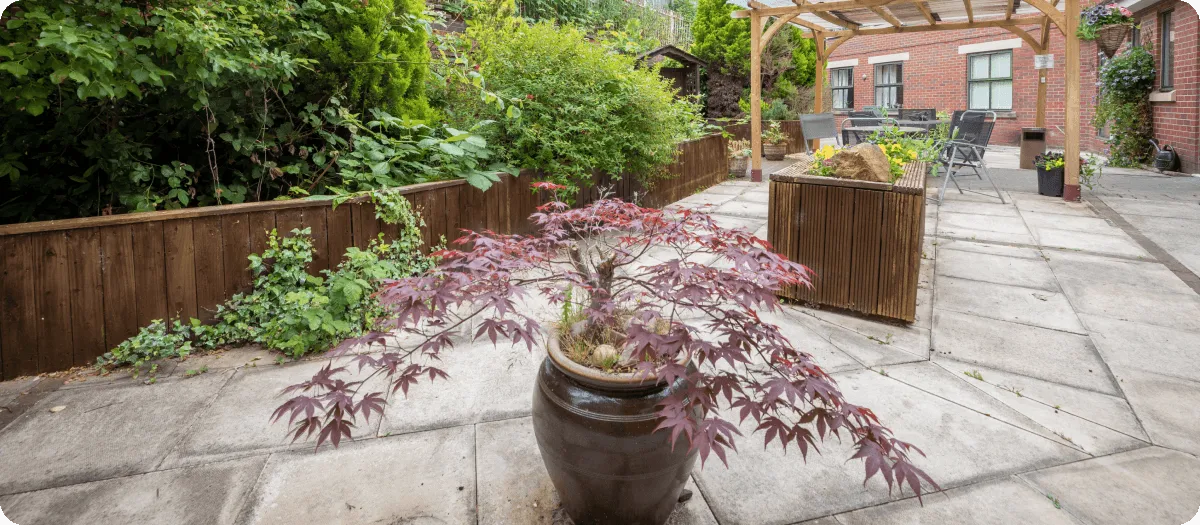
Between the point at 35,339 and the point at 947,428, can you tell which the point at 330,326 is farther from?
the point at 947,428

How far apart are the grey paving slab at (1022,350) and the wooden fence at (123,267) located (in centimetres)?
346

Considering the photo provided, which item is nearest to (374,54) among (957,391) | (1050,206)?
(957,391)

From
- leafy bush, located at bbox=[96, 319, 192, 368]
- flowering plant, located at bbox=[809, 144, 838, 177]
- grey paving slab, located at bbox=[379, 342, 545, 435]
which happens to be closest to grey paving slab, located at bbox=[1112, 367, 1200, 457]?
flowering plant, located at bbox=[809, 144, 838, 177]

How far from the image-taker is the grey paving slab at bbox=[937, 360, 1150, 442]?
2490 millimetres

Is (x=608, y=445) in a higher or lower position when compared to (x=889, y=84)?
lower

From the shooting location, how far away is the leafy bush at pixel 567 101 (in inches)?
194

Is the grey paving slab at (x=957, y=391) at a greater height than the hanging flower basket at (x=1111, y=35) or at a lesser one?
lesser

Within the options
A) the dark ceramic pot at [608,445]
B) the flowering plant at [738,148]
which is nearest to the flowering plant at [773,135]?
the flowering plant at [738,148]

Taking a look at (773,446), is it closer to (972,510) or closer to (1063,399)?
(972,510)

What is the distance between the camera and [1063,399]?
2689mm

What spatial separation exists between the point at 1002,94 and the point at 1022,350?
556 inches

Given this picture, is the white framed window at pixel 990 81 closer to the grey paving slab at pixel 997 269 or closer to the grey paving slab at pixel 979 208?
the grey paving slab at pixel 979 208

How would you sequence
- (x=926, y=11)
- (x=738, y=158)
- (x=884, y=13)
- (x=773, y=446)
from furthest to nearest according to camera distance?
(x=738, y=158) → (x=884, y=13) → (x=926, y=11) → (x=773, y=446)

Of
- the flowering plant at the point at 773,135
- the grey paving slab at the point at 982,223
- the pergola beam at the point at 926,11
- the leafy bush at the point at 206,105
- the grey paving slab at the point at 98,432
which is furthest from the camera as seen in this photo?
the flowering plant at the point at 773,135
